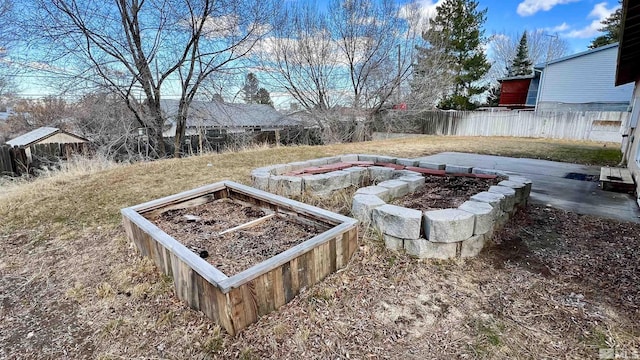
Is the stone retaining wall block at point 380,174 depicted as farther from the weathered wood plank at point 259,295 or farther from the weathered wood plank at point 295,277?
the weathered wood plank at point 259,295

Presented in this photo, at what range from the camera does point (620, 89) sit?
41.6ft

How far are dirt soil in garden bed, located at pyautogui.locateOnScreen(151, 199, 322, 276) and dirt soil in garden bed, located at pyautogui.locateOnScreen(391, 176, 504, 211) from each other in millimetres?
1123

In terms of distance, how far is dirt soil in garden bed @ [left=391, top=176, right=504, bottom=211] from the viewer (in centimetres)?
282

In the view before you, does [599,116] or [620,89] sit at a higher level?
[620,89]

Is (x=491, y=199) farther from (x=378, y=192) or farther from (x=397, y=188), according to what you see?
(x=378, y=192)

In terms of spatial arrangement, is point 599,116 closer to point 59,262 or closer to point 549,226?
point 549,226

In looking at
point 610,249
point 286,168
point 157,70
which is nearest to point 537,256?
point 610,249

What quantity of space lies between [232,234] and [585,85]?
Answer: 17.6 meters

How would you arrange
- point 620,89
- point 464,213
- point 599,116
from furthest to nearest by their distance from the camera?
point 620,89 → point 599,116 → point 464,213

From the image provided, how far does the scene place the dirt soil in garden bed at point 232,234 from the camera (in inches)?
80.4

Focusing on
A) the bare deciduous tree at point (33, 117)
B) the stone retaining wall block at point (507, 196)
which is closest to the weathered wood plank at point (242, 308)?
the stone retaining wall block at point (507, 196)

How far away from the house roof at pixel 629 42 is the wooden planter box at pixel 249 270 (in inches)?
175

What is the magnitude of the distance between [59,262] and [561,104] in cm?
1860

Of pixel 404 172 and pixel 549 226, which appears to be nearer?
pixel 549 226
